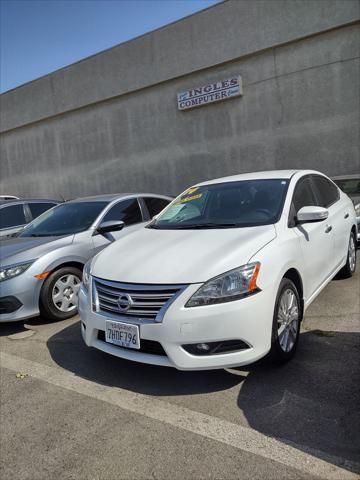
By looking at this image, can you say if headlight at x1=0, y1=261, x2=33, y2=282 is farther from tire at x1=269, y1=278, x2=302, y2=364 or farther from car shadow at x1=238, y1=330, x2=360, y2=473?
tire at x1=269, y1=278, x2=302, y2=364

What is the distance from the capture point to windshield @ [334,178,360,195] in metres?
7.03

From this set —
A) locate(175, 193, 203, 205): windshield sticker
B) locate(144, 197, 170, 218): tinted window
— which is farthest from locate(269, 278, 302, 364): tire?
locate(144, 197, 170, 218): tinted window

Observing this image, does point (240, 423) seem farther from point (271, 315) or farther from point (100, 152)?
point (100, 152)

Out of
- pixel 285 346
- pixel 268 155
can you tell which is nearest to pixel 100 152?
pixel 268 155

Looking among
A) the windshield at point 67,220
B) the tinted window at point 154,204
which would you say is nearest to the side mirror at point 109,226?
the windshield at point 67,220

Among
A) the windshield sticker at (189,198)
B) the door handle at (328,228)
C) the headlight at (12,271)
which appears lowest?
the headlight at (12,271)

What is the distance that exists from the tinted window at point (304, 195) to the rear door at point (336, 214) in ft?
0.63

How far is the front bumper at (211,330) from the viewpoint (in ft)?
8.93

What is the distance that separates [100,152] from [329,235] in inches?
548

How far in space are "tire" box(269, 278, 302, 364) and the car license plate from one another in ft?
3.30

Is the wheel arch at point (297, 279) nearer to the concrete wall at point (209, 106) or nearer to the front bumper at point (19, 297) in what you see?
the front bumper at point (19, 297)

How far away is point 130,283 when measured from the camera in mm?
2975

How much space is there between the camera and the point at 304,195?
162 inches

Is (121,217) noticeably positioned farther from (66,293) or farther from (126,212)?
(66,293)
